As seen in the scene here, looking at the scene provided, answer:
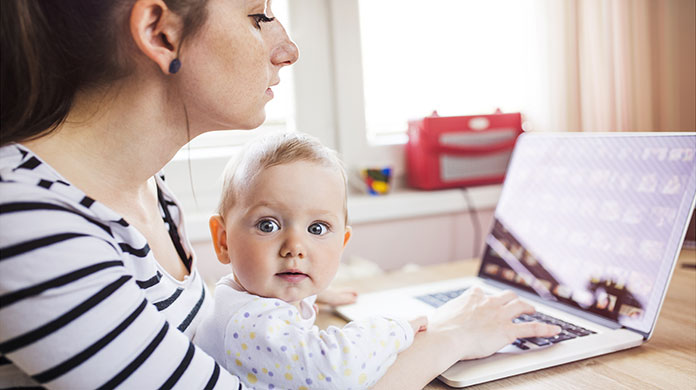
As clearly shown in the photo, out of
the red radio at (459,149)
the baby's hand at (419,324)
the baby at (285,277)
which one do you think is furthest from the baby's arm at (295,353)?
the red radio at (459,149)

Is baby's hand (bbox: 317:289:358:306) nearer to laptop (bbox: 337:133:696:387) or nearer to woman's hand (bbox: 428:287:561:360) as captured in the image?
laptop (bbox: 337:133:696:387)

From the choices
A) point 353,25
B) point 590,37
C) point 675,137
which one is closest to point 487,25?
point 590,37

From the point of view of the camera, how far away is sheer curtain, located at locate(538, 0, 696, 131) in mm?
1240

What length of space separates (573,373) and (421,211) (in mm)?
1035

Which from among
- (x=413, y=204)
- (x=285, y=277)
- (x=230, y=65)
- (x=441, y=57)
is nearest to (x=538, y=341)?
(x=285, y=277)

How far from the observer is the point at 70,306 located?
0.50 m

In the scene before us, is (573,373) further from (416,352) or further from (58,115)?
(58,115)

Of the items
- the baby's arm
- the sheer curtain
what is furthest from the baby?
the sheer curtain

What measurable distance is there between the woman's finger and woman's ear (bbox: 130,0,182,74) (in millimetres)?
553

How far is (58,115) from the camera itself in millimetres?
629

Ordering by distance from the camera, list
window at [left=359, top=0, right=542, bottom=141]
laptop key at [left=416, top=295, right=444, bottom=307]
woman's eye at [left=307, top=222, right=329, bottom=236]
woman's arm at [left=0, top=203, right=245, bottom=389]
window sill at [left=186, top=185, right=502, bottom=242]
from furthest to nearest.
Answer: window at [left=359, top=0, right=542, bottom=141]
window sill at [left=186, top=185, right=502, bottom=242]
laptop key at [left=416, top=295, right=444, bottom=307]
woman's eye at [left=307, top=222, right=329, bottom=236]
woman's arm at [left=0, top=203, right=245, bottom=389]

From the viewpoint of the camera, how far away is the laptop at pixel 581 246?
0.80m

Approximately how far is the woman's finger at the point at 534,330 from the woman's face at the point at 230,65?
443 mm

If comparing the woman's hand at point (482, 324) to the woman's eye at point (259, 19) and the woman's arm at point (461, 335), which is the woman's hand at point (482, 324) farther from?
the woman's eye at point (259, 19)
